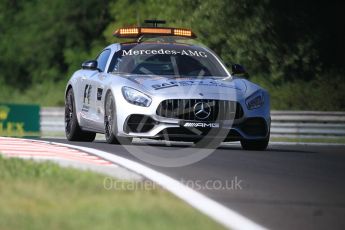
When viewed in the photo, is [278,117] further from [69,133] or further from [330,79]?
[69,133]

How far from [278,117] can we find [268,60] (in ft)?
23.8

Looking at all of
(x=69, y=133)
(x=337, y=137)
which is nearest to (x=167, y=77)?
(x=69, y=133)

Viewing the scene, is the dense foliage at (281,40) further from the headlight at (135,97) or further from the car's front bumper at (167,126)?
the headlight at (135,97)

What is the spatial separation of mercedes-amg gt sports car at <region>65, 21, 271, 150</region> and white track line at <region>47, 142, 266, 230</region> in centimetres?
239

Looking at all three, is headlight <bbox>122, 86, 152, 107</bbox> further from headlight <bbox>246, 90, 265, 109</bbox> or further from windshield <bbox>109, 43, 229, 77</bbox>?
headlight <bbox>246, 90, 265, 109</bbox>

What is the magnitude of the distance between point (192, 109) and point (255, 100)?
0.98m

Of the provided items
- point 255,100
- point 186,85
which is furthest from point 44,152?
point 255,100

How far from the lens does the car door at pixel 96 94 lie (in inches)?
566

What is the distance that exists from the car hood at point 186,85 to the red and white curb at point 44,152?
1582mm

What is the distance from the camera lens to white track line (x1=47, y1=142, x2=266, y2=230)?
6.79 metres

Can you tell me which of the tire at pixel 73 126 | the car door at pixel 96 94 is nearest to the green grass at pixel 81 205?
→ the car door at pixel 96 94

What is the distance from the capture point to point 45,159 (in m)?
10.4

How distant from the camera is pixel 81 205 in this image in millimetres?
7246

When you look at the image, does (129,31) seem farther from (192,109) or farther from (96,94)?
(192,109)
